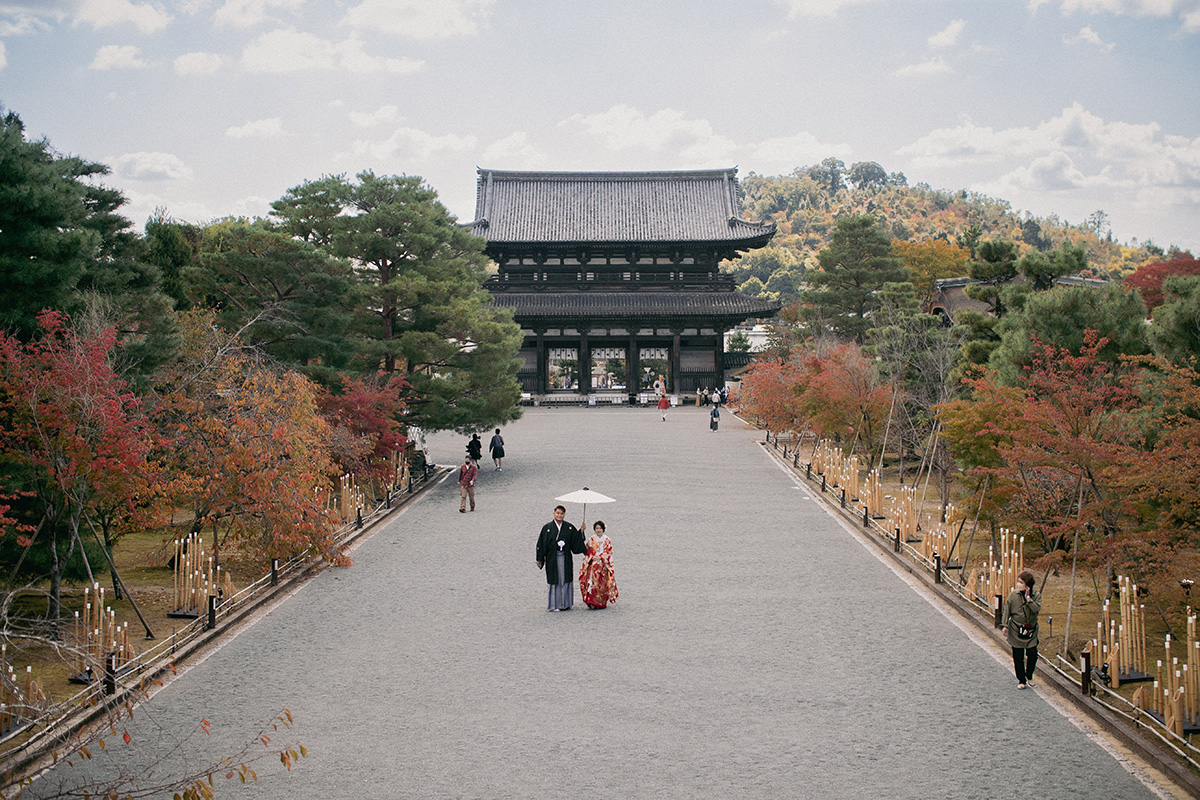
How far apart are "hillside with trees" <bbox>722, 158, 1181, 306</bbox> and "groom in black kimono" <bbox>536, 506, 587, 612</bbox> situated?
7630 cm

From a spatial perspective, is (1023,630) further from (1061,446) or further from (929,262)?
(929,262)

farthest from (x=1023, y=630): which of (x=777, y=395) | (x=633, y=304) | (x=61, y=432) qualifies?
(x=633, y=304)

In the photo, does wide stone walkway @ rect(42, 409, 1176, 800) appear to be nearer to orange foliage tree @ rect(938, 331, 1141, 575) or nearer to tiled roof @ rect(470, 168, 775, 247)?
orange foliage tree @ rect(938, 331, 1141, 575)

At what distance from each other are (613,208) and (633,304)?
675 cm

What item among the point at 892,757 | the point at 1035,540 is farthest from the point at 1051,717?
the point at 1035,540

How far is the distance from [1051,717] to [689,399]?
41.4 meters

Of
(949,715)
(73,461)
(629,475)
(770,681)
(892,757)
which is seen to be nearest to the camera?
(892,757)

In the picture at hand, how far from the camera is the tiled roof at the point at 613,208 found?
1946 inches

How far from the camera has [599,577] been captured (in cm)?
1260

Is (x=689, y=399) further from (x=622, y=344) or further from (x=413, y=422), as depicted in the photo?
(x=413, y=422)

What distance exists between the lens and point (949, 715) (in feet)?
29.0

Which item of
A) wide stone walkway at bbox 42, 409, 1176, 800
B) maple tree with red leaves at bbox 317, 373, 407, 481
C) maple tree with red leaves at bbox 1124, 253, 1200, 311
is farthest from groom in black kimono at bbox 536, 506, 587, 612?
maple tree with red leaves at bbox 1124, 253, 1200, 311

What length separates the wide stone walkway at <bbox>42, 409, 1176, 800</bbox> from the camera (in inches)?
298

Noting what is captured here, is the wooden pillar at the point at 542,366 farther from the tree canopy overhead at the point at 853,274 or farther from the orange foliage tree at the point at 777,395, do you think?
the orange foliage tree at the point at 777,395
